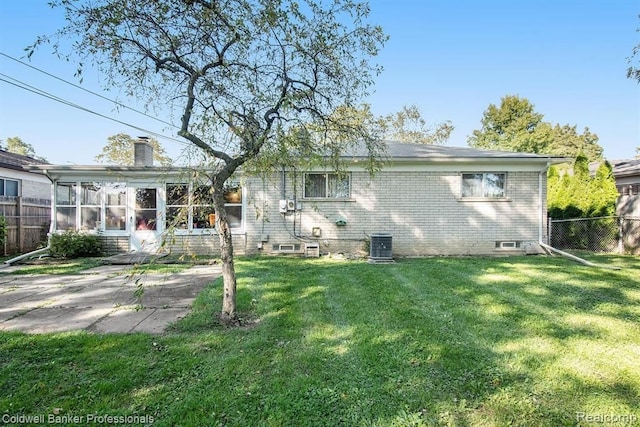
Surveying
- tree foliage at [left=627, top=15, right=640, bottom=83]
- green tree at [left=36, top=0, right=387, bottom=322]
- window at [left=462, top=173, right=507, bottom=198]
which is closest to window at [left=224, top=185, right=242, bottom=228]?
green tree at [left=36, top=0, right=387, bottom=322]

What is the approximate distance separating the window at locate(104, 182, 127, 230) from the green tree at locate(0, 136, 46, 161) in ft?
169

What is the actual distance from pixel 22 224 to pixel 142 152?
16.4ft

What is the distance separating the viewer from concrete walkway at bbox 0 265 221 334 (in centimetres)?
434

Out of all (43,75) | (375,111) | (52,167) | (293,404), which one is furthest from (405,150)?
(43,75)

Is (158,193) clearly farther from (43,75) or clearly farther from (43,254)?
(43,75)

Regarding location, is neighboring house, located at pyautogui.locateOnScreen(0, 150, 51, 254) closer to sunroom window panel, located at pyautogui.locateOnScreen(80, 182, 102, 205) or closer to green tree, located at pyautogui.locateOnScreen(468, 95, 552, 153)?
sunroom window panel, located at pyautogui.locateOnScreen(80, 182, 102, 205)

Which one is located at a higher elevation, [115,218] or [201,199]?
[201,199]

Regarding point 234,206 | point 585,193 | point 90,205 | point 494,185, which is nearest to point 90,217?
point 90,205

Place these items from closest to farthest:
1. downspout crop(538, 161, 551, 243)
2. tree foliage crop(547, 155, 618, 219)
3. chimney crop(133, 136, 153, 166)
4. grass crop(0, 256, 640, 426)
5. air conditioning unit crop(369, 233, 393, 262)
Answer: grass crop(0, 256, 640, 426)
air conditioning unit crop(369, 233, 393, 262)
downspout crop(538, 161, 551, 243)
chimney crop(133, 136, 153, 166)
tree foliage crop(547, 155, 618, 219)

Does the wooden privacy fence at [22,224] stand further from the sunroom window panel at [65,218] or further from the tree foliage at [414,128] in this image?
the tree foliage at [414,128]

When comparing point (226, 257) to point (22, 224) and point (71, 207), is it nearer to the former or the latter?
point (71, 207)

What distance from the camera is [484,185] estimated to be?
10.6 metres

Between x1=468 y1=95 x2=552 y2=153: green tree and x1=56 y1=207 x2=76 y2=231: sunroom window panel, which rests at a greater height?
x1=468 y1=95 x2=552 y2=153: green tree

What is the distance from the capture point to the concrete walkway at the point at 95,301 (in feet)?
14.2
